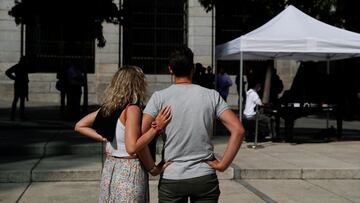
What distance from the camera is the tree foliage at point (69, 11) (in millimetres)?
17562

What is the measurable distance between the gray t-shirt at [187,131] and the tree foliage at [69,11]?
13.9 m

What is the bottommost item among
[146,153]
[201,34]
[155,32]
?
[146,153]

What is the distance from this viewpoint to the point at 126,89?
14.5 feet

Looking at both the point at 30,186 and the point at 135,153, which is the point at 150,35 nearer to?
the point at 30,186

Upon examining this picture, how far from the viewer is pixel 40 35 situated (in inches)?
1061

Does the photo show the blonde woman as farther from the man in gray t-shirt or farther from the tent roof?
the tent roof

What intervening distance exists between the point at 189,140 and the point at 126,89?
0.65 m

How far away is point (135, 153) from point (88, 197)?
4.12 meters

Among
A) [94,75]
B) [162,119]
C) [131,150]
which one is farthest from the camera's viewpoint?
[94,75]

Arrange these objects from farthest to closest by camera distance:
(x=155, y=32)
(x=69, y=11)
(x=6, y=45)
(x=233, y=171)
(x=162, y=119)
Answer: (x=155, y=32) < (x=6, y=45) < (x=69, y=11) < (x=233, y=171) < (x=162, y=119)

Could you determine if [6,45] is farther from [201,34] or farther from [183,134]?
[183,134]

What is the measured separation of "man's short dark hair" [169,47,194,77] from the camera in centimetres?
413

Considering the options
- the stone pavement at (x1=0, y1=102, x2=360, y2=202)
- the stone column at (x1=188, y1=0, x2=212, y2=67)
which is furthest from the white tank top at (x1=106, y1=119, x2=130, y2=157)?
the stone column at (x1=188, y1=0, x2=212, y2=67)

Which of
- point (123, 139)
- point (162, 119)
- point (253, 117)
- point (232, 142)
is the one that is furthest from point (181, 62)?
point (253, 117)
